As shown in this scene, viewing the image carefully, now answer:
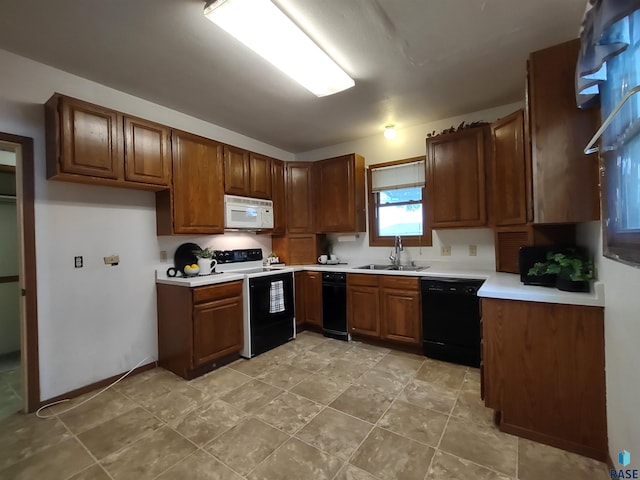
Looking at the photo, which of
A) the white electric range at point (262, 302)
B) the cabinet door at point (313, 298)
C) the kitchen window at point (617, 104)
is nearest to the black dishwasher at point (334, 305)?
the cabinet door at point (313, 298)

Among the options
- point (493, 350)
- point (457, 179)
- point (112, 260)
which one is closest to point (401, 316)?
point (493, 350)

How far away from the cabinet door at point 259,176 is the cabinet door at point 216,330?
137 cm

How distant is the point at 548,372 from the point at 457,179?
6.41 ft

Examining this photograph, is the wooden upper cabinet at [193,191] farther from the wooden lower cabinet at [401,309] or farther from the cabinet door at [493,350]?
the cabinet door at [493,350]

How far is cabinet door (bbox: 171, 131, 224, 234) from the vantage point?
276 cm

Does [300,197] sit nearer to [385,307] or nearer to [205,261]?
[205,261]

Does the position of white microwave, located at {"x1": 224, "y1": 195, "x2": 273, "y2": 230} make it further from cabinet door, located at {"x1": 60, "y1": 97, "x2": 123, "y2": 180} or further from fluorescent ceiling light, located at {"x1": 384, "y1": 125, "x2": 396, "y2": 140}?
fluorescent ceiling light, located at {"x1": 384, "y1": 125, "x2": 396, "y2": 140}

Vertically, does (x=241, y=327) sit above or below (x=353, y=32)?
below

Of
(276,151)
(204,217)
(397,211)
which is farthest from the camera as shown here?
(276,151)

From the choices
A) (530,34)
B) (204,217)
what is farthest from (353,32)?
(204,217)

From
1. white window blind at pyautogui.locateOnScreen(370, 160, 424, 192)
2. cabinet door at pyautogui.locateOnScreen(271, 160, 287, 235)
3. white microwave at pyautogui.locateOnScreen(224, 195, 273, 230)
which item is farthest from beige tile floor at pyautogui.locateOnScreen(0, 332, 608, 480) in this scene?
white window blind at pyautogui.locateOnScreen(370, 160, 424, 192)

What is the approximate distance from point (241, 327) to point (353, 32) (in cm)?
277

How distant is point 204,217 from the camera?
117 inches

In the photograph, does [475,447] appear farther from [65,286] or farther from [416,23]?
[65,286]
